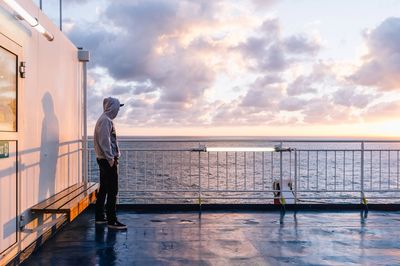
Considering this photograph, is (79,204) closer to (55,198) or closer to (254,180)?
(55,198)

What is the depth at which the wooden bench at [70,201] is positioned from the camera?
5035 millimetres

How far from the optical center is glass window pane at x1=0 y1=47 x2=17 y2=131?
4.22 metres

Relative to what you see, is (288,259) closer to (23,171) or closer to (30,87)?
(23,171)

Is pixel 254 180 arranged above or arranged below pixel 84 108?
below

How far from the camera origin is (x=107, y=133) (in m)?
6.18

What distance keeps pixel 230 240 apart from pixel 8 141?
2.99 meters

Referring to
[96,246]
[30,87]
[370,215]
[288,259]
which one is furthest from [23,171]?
[370,215]

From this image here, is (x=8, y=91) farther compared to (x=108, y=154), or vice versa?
(x=108, y=154)

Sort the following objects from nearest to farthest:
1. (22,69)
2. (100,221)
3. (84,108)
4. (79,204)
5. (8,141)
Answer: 1. (8,141)
2. (22,69)
3. (79,204)
4. (100,221)
5. (84,108)

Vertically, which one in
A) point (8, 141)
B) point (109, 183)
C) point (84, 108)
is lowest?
point (109, 183)

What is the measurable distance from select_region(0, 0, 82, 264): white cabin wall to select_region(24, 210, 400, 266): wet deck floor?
0.66 metres

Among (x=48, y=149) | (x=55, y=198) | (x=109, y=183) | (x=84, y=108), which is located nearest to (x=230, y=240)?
(x=109, y=183)

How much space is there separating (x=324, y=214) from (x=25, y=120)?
5.24 metres

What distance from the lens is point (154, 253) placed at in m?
5.27
